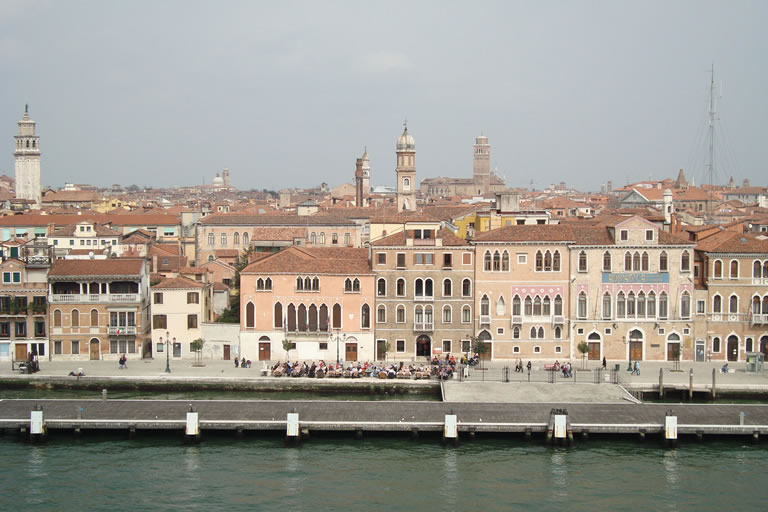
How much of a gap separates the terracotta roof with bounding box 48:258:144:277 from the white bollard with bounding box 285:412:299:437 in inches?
558

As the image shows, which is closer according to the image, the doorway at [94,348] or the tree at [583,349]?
the tree at [583,349]

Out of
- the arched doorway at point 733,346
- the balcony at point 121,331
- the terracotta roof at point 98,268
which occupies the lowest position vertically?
the arched doorway at point 733,346

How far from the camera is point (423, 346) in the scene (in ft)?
145

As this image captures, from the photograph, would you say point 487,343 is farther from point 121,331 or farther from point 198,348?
point 121,331

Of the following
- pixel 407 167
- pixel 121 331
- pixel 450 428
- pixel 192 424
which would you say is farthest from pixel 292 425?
pixel 407 167

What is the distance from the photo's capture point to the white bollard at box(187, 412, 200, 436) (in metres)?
32.8

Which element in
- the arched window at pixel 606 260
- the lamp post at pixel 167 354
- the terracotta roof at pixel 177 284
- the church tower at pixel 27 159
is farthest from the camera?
the church tower at pixel 27 159

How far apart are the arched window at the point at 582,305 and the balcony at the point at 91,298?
60.9ft

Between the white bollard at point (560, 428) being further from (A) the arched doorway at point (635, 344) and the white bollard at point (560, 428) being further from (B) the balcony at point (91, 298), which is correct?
(B) the balcony at point (91, 298)

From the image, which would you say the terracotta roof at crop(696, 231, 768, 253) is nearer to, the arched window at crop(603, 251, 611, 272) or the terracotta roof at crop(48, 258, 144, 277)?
the arched window at crop(603, 251, 611, 272)

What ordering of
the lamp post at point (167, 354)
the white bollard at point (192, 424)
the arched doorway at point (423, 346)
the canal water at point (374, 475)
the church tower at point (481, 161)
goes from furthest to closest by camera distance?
the church tower at point (481, 161) < the arched doorway at point (423, 346) < the lamp post at point (167, 354) < the white bollard at point (192, 424) < the canal water at point (374, 475)

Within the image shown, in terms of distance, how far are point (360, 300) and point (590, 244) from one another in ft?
32.3

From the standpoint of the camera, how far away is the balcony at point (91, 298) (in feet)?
144

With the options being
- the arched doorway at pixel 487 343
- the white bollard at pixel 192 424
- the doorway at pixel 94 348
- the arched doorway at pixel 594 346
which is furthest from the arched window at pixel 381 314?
the white bollard at pixel 192 424
